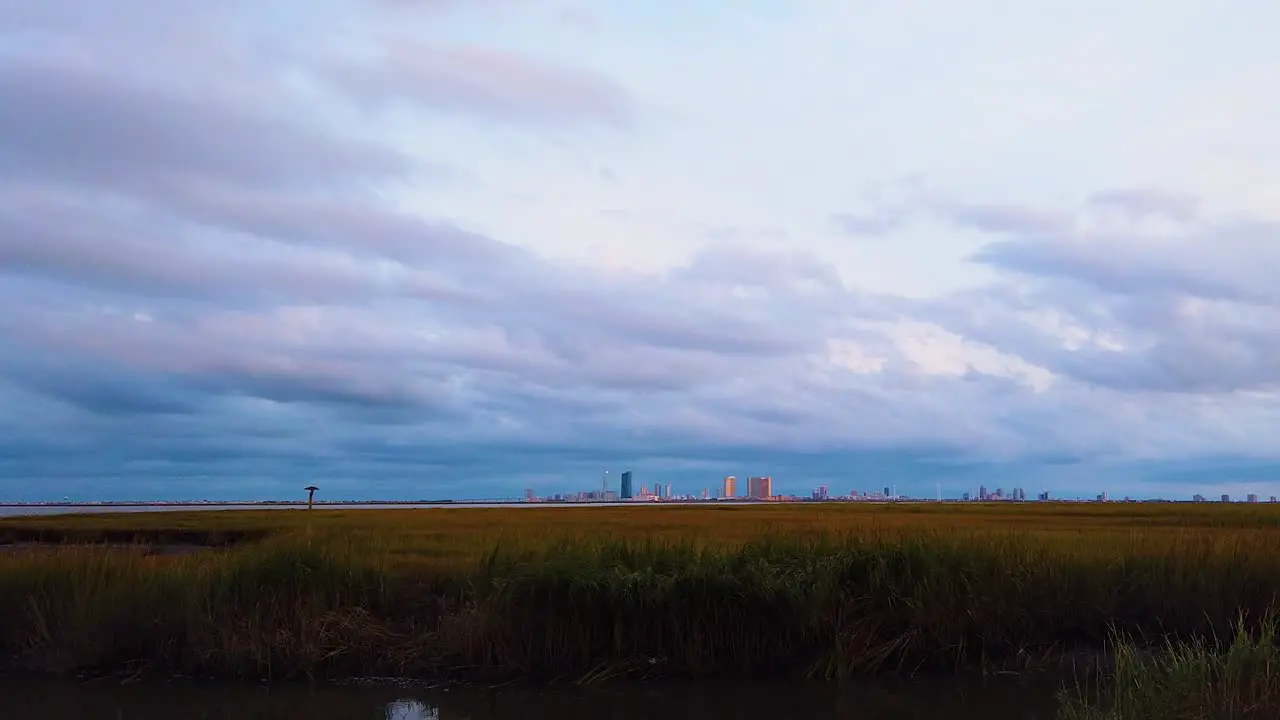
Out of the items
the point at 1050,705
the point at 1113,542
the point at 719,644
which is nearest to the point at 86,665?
the point at 719,644

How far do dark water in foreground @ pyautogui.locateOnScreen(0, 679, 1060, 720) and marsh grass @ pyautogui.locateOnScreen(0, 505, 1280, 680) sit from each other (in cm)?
52

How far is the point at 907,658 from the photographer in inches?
532

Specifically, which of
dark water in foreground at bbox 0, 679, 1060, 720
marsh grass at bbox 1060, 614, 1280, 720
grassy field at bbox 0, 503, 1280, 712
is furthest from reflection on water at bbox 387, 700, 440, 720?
marsh grass at bbox 1060, 614, 1280, 720

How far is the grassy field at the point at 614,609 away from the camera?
1289 centimetres

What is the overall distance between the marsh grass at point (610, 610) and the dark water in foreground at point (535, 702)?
519 mm

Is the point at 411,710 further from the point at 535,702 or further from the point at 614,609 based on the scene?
the point at 614,609

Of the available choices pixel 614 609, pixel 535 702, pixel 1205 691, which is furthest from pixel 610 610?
pixel 1205 691

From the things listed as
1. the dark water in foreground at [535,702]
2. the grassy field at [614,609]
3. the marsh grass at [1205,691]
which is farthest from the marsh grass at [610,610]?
the marsh grass at [1205,691]

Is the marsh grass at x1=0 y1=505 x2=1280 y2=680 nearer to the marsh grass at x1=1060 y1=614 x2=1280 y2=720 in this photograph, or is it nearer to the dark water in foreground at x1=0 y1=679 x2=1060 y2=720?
the dark water in foreground at x1=0 y1=679 x2=1060 y2=720

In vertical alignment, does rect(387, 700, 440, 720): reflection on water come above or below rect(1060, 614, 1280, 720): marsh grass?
below

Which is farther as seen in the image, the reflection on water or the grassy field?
the grassy field

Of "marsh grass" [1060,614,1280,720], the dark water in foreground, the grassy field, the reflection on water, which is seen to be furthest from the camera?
the grassy field

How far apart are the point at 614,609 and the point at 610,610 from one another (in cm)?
9

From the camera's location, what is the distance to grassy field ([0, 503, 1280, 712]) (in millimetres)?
12891
